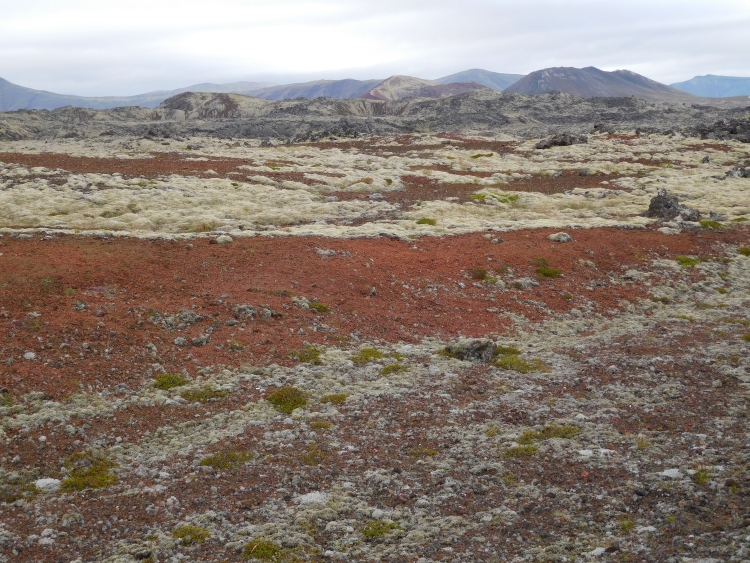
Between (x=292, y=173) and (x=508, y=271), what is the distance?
42249 millimetres

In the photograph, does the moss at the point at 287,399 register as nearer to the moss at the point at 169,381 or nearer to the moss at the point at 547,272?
the moss at the point at 169,381

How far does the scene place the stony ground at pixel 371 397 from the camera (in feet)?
44.0

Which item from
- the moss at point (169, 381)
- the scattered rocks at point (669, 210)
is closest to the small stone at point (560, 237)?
the scattered rocks at point (669, 210)

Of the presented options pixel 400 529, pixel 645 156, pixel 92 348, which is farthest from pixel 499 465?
pixel 645 156

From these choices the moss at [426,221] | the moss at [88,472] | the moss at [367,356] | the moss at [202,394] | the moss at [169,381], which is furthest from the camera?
the moss at [426,221]

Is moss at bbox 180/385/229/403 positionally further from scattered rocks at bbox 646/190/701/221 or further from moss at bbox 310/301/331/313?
scattered rocks at bbox 646/190/701/221

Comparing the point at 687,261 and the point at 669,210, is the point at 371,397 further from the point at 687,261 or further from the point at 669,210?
the point at 669,210

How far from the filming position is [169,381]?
821 inches

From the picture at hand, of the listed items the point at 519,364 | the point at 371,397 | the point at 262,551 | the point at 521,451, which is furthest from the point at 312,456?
the point at 519,364

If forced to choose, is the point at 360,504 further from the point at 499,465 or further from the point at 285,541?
the point at 499,465

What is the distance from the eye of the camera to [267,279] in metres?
29.6

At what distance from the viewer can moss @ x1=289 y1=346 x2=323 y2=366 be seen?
23359mm

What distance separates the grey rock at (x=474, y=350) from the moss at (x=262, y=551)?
43.5ft

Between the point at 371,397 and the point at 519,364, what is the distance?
22.7 ft
